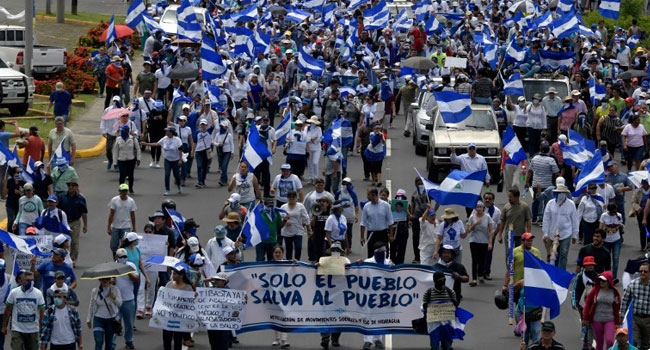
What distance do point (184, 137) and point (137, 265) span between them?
10.4 m

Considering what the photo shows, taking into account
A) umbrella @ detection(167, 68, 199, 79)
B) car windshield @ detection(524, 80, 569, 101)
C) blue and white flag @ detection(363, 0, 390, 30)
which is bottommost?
blue and white flag @ detection(363, 0, 390, 30)

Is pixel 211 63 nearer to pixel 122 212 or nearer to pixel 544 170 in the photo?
pixel 544 170

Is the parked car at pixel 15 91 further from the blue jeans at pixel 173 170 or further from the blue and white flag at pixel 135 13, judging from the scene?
the blue jeans at pixel 173 170

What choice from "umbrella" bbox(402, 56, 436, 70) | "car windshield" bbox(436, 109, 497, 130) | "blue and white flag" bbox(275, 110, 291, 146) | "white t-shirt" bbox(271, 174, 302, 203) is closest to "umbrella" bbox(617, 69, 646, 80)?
"umbrella" bbox(402, 56, 436, 70)

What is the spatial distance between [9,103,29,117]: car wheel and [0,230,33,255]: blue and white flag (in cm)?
1749

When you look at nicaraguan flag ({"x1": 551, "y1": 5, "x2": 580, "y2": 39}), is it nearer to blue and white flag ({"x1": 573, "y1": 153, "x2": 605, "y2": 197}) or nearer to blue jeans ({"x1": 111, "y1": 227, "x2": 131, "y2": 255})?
blue and white flag ({"x1": 573, "y1": 153, "x2": 605, "y2": 197})

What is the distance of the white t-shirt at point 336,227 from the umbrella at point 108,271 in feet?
14.7

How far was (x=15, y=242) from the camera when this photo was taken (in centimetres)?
2078

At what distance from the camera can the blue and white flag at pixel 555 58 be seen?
40.1 m

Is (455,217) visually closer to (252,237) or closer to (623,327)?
(252,237)

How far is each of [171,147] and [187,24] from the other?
36.8 ft

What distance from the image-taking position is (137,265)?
2092cm

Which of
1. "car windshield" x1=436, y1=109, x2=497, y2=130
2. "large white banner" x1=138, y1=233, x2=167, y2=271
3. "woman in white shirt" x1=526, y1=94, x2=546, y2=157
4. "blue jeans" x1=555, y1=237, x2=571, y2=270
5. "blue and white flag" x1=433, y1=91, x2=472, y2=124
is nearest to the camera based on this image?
"large white banner" x1=138, y1=233, x2=167, y2=271

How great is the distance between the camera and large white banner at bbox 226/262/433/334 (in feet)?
68.0
